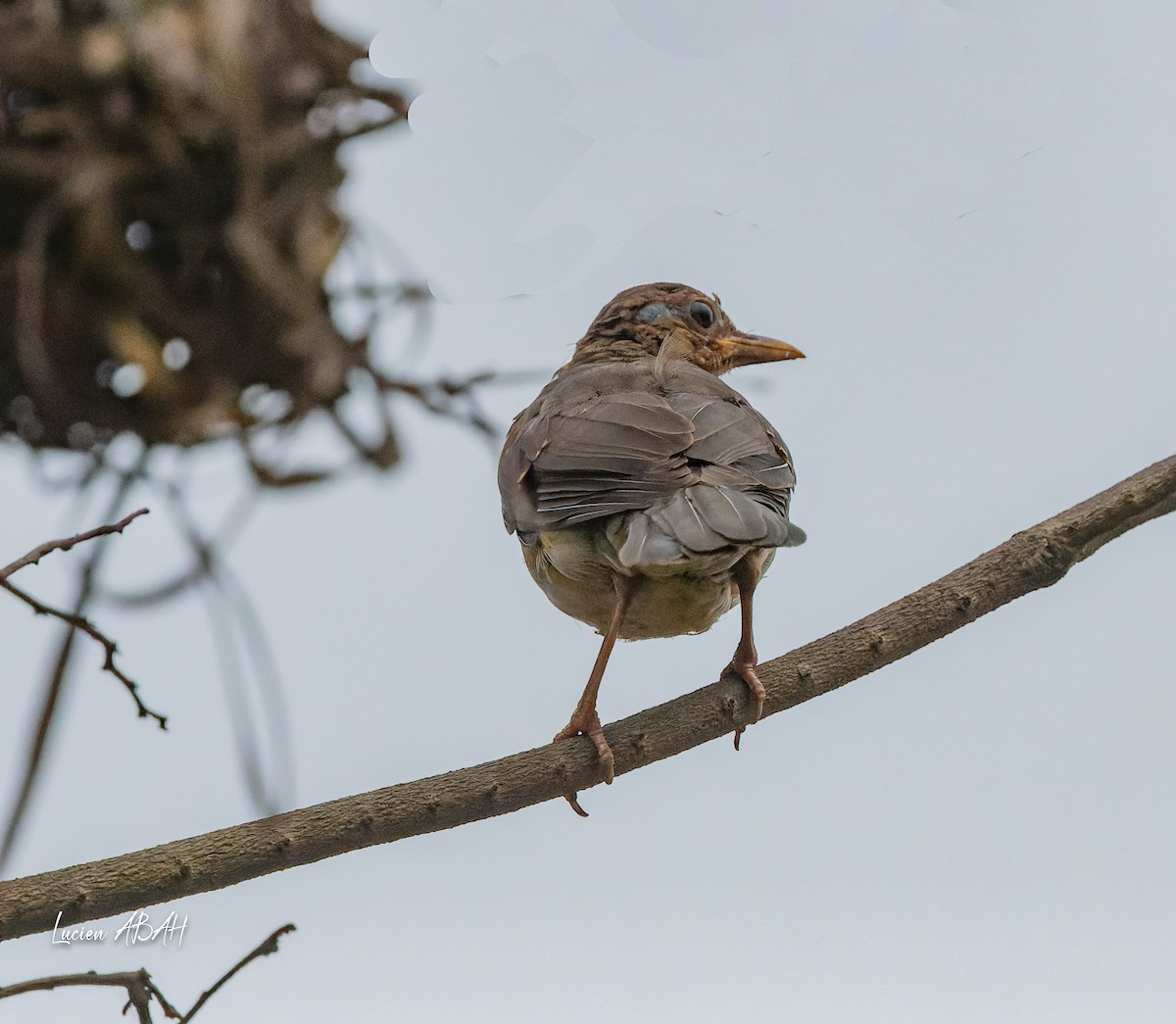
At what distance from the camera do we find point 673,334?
2109mm

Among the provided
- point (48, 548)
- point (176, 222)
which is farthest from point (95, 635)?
point (176, 222)

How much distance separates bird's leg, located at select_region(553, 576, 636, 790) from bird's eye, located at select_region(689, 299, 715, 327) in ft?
2.14

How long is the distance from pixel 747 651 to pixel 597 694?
18 cm

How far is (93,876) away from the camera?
1.14 meters

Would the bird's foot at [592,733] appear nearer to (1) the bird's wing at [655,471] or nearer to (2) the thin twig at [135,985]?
(1) the bird's wing at [655,471]

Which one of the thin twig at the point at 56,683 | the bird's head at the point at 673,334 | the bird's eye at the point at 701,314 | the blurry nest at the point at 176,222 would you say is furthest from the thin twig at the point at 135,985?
the bird's eye at the point at 701,314

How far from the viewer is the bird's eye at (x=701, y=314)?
7.06 ft

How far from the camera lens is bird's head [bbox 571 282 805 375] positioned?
82.7 inches

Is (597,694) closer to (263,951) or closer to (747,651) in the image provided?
(747,651)

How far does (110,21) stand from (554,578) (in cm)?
103

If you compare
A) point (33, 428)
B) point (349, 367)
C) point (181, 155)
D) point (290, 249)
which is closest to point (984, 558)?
point (349, 367)

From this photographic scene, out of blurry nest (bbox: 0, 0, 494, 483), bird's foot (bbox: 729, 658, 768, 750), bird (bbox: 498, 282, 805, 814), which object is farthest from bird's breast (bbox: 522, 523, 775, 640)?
blurry nest (bbox: 0, 0, 494, 483)

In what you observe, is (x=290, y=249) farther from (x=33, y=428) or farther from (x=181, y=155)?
(x=33, y=428)

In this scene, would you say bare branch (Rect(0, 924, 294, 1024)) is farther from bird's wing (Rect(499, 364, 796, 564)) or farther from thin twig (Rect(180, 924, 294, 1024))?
bird's wing (Rect(499, 364, 796, 564))
